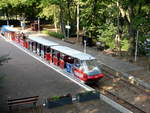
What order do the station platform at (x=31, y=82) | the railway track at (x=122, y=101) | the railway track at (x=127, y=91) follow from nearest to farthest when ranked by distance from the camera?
the railway track at (x=122, y=101), the railway track at (x=127, y=91), the station platform at (x=31, y=82)

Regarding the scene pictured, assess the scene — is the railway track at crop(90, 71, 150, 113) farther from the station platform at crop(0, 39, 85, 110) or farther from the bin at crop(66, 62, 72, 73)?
the bin at crop(66, 62, 72, 73)

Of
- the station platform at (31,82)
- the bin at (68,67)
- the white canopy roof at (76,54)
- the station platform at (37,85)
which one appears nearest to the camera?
the station platform at (37,85)

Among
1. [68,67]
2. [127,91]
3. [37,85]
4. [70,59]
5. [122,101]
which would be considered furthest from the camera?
[70,59]

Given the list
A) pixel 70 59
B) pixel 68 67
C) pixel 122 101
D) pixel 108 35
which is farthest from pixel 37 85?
pixel 108 35

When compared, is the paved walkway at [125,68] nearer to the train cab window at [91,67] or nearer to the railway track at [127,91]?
the railway track at [127,91]

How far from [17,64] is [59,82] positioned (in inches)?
247

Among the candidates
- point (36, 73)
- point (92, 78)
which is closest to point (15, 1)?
point (36, 73)

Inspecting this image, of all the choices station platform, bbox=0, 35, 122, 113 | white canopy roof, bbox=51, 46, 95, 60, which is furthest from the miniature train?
station platform, bbox=0, 35, 122, 113

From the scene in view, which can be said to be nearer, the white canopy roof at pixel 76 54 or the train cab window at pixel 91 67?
the train cab window at pixel 91 67

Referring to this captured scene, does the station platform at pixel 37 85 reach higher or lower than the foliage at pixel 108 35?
lower

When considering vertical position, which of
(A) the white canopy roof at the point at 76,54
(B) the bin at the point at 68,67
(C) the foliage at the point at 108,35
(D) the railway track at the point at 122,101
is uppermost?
(C) the foliage at the point at 108,35

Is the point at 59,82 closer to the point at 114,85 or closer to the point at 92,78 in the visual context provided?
the point at 92,78

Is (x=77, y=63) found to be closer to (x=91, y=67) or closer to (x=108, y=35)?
(x=91, y=67)

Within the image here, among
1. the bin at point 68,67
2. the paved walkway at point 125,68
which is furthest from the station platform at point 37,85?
the paved walkway at point 125,68
